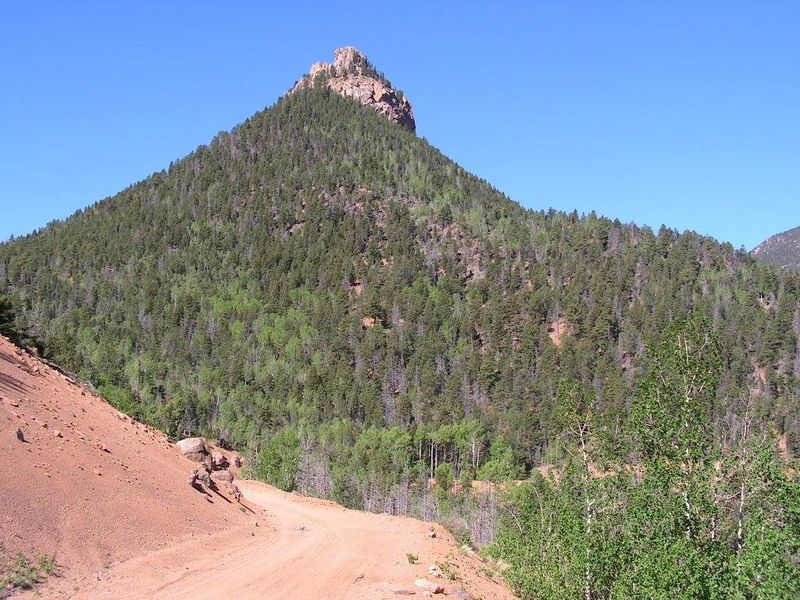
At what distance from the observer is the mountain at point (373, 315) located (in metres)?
104

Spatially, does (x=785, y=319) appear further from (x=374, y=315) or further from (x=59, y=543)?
(x=59, y=543)

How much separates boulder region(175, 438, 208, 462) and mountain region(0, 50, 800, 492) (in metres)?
35.7

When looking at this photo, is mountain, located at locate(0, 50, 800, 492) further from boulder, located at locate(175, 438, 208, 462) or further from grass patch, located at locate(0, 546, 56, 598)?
grass patch, located at locate(0, 546, 56, 598)

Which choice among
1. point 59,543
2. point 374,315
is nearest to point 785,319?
point 374,315

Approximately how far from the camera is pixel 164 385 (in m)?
119

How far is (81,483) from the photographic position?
1819cm

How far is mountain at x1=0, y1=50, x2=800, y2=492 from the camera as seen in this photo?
342 feet

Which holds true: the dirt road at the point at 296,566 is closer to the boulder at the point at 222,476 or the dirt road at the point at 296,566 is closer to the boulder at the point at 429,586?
the boulder at the point at 429,586

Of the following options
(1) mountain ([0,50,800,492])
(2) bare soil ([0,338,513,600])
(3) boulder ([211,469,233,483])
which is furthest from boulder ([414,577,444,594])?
A: (1) mountain ([0,50,800,492])

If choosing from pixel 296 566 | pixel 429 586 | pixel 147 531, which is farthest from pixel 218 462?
pixel 429 586

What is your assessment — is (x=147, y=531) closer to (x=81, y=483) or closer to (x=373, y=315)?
(x=81, y=483)

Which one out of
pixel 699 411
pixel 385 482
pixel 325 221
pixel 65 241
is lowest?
pixel 385 482

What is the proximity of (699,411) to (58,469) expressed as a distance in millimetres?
21355

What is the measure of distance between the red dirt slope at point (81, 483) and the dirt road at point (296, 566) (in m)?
0.78
